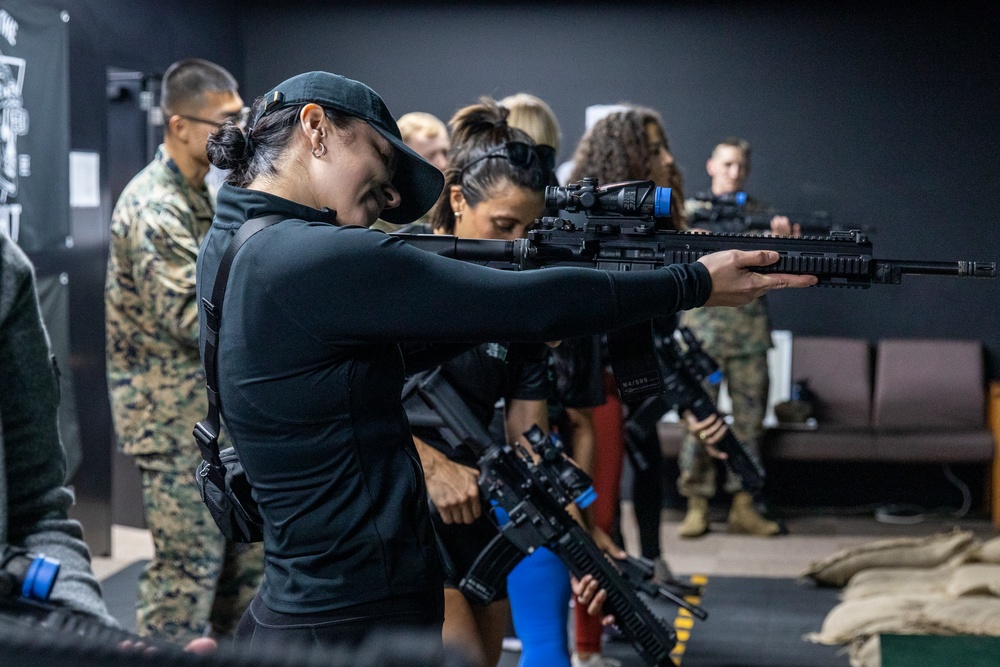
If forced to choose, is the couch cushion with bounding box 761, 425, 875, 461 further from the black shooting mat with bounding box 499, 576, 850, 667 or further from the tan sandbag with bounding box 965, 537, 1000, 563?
the tan sandbag with bounding box 965, 537, 1000, 563

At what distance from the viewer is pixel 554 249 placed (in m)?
1.99

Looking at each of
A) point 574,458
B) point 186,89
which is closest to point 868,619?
point 574,458

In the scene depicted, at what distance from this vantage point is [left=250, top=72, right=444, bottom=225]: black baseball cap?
1455mm

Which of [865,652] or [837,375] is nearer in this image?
[865,652]

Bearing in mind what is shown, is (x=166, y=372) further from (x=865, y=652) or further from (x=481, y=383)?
(x=865, y=652)

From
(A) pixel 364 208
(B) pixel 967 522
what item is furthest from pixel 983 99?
(A) pixel 364 208

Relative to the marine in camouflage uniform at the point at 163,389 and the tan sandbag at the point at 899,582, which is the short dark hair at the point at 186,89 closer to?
the marine in camouflage uniform at the point at 163,389

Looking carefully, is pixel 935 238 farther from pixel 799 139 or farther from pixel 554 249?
pixel 554 249

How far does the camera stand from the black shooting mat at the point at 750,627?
3.85 m

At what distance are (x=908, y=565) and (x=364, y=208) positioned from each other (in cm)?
380

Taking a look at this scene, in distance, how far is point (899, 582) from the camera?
445cm

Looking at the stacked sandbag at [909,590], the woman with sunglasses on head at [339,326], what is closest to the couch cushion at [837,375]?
the stacked sandbag at [909,590]

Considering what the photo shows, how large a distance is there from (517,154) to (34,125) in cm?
291

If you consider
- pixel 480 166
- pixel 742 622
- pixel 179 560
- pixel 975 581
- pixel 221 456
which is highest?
pixel 480 166
